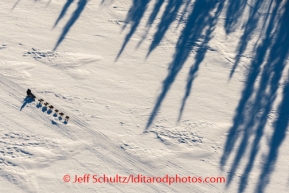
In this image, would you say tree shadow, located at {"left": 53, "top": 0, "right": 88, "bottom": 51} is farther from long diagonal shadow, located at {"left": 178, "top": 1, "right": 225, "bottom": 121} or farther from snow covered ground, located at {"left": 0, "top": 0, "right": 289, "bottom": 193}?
long diagonal shadow, located at {"left": 178, "top": 1, "right": 225, "bottom": 121}

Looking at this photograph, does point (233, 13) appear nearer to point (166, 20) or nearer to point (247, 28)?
point (247, 28)

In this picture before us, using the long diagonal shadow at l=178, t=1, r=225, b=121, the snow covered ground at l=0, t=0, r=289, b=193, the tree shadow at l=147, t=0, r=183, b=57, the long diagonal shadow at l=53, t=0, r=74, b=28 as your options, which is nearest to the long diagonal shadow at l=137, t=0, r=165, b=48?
the snow covered ground at l=0, t=0, r=289, b=193

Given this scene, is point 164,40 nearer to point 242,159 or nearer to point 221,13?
point 221,13

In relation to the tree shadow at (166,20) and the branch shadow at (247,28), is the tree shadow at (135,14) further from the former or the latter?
the branch shadow at (247,28)

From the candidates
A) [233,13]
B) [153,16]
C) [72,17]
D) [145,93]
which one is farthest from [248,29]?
[72,17]

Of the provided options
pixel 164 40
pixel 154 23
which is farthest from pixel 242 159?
pixel 154 23

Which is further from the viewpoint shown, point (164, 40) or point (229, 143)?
point (164, 40)
